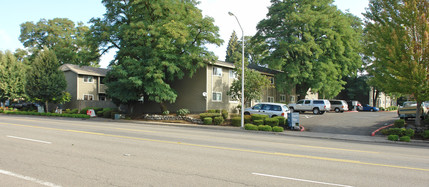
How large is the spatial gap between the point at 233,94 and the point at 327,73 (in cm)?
1291

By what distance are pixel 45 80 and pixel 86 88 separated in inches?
288

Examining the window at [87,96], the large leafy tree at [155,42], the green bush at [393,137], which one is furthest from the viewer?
the window at [87,96]

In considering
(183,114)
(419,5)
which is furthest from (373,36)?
(183,114)

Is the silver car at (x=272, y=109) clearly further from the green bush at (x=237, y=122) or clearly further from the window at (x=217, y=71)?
the window at (x=217, y=71)

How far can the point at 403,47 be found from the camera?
18328 mm

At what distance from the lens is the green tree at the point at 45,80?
119ft

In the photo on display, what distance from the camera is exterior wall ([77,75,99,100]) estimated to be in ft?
139

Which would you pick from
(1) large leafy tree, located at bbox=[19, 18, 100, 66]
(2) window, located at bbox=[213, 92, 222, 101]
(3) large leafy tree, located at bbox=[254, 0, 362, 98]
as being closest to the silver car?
(2) window, located at bbox=[213, 92, 222, 101]

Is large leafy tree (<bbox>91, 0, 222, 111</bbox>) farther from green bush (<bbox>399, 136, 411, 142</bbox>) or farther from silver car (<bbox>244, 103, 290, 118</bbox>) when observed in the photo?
green bush (<bbox>399, 136, 411, 142</bbox>)

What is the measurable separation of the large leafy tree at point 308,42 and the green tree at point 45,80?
1052 inches

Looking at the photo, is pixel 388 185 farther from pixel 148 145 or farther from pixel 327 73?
pixel 327 73

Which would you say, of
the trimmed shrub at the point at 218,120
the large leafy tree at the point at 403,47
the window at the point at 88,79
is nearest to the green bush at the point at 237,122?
the trimmed shrub at the point at 218,120

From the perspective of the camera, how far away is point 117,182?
5.96 meters

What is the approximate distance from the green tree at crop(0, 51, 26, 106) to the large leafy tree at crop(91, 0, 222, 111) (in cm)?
2192
